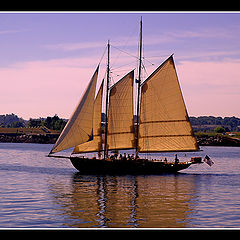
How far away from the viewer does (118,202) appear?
41.3m

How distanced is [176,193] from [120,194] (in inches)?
255

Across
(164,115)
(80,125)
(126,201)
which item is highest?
(164,115)

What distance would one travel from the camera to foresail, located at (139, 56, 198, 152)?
6700 cm

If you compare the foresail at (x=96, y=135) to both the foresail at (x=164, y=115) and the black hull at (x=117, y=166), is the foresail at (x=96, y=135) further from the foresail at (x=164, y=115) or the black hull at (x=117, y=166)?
the foresail at (x=164, y=115)

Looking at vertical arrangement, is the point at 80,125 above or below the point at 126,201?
above

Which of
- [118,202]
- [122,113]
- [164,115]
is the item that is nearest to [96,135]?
[122,113]

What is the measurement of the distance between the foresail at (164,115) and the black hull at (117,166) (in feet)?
8.84

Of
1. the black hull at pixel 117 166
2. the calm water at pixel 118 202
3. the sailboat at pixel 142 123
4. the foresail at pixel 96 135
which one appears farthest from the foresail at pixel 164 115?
the foresail at pixel 96 135

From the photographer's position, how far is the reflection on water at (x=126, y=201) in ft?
105

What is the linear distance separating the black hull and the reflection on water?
356cm

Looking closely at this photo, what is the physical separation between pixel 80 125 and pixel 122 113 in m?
7.87

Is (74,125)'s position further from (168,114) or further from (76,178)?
(168,114)

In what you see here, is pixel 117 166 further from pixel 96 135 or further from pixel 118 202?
pixel 118 202
